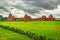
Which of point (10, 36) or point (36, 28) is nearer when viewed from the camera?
point (10, 36)

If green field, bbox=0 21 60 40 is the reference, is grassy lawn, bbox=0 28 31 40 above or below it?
below

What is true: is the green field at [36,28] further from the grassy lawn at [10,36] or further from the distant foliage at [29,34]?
the distant foliage at [29,34]

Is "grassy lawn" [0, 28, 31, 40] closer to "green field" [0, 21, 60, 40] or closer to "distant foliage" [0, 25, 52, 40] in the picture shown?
"green field" [0, 21, 60, 40]

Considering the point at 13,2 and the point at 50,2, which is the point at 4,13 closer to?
the point at 13,2

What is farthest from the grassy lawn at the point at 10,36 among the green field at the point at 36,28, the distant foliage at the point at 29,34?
the distant foliage at the point at 29,34

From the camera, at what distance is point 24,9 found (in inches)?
218

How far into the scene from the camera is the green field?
5.03 m

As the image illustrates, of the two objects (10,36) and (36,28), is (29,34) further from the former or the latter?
(10,36)

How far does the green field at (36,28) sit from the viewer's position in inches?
198

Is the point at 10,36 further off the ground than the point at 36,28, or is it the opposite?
the point at 36,28

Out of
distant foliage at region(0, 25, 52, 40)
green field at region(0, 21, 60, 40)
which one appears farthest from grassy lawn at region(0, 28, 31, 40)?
distant foliage at region(0, 25, 52, 40)

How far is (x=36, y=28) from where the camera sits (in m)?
5.28

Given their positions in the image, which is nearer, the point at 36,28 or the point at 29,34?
the point at 29,34

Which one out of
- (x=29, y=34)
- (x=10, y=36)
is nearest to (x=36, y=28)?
(x=29, y=34)
